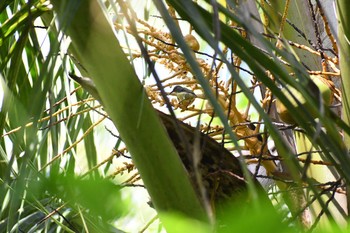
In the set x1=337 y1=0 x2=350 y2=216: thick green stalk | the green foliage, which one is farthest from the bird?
x1=337 y1=0 x2=350 y2=216: thick green stalk

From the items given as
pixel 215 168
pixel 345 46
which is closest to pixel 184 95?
pixel 215 168

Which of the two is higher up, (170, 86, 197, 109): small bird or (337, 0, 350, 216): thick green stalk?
(170, 86, 197, 109): small bird

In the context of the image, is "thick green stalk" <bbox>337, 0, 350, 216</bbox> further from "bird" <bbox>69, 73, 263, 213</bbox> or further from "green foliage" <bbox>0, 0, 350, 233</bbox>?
"bird" <bbox>69, 73, 263, 213</bbox>

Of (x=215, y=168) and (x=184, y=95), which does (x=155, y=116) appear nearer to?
(x=215, y=168)

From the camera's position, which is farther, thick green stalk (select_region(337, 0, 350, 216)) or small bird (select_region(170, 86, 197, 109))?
small bird (select_region(170, 86, 197, 109))

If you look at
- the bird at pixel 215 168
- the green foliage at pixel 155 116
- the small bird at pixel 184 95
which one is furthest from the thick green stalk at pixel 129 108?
the small bird at pixel 184 95

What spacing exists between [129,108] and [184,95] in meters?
0.35

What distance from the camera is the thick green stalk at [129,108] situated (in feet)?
2.01

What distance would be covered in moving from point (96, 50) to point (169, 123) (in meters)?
0.21

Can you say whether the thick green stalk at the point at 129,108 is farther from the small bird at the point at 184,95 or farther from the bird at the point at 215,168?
the small bird at the point at 184,95

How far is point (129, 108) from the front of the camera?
2.03 ft

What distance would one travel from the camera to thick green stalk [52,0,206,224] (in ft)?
2.01

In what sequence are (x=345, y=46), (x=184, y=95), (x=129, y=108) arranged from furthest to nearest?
(x=184, y=95), (x=345, y=46), (x=129, y=108)

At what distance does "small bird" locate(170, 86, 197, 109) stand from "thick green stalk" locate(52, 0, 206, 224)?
29cm
